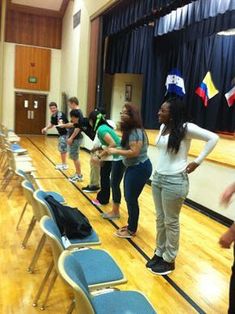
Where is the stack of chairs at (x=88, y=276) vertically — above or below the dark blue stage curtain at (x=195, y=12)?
below

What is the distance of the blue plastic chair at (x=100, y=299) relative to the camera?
1.38 m

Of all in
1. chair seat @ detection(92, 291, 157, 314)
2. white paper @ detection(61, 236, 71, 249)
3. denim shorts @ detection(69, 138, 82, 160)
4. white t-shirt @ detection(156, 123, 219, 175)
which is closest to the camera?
chair seat @ detection(92, 291, 157, 314)

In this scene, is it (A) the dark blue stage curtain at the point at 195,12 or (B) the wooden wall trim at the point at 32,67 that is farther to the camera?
(B) the wooden wall trim at the point at 32,67

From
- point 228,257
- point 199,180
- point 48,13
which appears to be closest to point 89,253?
point 228,257

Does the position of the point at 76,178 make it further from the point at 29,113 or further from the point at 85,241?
the point at 29,113

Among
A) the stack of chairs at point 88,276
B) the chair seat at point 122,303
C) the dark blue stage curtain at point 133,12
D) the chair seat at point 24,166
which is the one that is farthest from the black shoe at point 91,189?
the chair seat at point 122,303

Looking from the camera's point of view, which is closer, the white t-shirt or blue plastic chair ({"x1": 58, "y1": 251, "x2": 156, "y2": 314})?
blue plastic chair ({"x1": 58, "y1": 251, "x2": 156, "y2": 314})

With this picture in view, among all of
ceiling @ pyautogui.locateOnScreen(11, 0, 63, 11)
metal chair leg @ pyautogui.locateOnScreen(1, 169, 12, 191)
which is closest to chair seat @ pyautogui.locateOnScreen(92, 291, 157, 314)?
metal chair leg @ pyautogui.locateOnScreen(1, 169, 12, 191)

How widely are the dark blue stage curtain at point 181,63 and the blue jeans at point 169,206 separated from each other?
7.07 metres

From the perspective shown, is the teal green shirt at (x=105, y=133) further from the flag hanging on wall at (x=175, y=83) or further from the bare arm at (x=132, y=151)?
the flag hanging on wall at (x=175, y=83)

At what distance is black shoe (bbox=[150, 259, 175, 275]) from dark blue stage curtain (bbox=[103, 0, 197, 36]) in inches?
188

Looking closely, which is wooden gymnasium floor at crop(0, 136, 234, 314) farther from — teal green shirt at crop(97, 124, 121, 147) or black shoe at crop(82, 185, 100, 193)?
teal green shirt at crop(97, 124, 121, 147)

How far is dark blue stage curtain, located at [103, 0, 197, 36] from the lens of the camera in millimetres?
6449

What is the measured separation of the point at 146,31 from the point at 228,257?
805 centimetres
